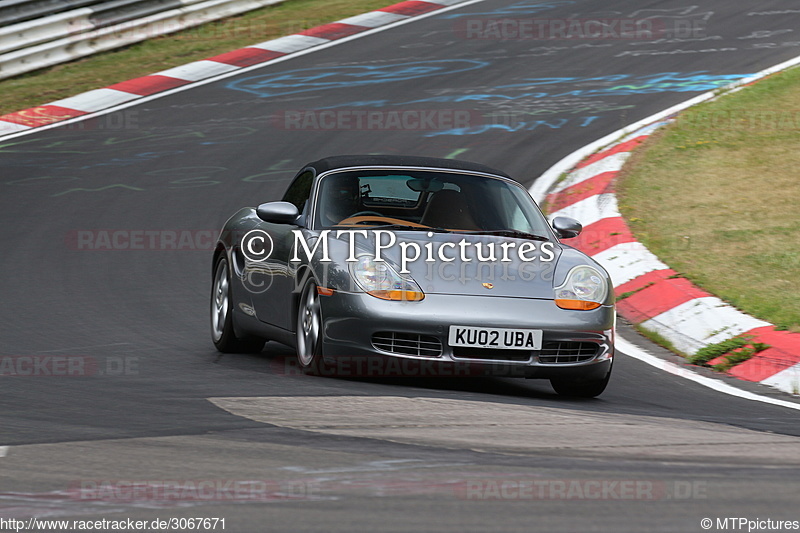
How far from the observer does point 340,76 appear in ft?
56.7

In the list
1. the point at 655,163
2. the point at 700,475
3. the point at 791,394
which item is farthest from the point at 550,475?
the point at 655,163

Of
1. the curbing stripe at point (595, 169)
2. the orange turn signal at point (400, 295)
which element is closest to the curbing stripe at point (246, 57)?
the curbing stripe at point (595, 169)

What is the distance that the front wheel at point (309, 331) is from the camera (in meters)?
6.79

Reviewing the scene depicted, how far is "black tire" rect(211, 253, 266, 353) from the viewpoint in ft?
26.4

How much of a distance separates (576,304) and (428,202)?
1339 millimetres

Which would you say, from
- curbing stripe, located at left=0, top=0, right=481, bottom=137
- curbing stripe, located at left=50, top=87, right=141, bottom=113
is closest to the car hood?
curbing stripe, located at left=0, top=0, right=481, bottom=137

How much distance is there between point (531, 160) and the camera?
537 inches

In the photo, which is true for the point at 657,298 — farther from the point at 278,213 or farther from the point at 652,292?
the point at 278,213

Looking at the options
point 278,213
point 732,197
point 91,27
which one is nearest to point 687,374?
point 278,213

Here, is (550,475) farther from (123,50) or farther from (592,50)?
(123,50)

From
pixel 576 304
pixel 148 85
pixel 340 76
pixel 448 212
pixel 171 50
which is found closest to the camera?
pixel 576 304

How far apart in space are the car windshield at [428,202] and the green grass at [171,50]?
9452mm

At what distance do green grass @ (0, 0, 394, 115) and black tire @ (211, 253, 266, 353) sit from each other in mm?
8508

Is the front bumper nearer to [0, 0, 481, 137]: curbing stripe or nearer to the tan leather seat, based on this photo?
the tan leather seat
